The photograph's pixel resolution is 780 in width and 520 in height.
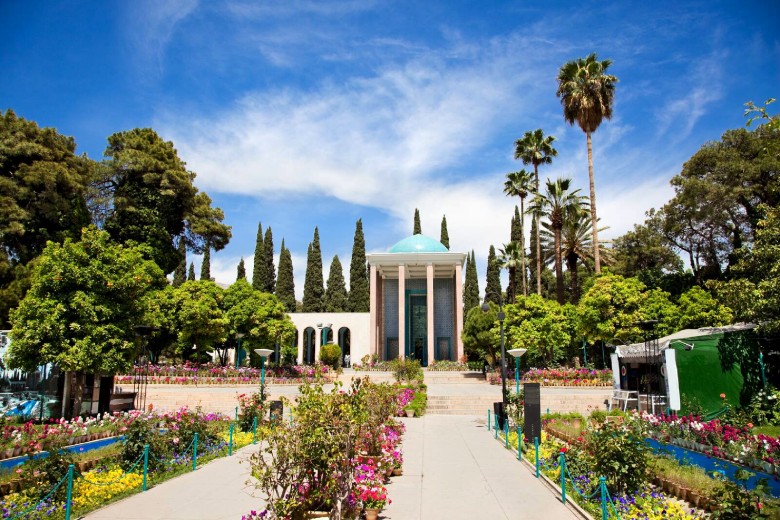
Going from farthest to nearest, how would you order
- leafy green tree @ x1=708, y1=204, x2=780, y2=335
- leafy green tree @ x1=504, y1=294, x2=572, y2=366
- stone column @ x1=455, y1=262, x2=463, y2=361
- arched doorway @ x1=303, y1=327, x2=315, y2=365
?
arched doorway @ x1=303, y1=327, x2=315, y2=365
stone column @ x1=455, y1=262, x2=463, y2=361
leafy green tree @ x1=504, y1=294, x2=572, y2=366
leafy green tree @ x1=708, y1=204, x2=780, y2=335

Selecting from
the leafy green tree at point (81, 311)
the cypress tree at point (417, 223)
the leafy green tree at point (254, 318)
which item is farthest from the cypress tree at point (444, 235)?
the leafy green tree at point (81, 311)

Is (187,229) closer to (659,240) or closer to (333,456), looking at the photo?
(659,240)

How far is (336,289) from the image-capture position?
2149 inches

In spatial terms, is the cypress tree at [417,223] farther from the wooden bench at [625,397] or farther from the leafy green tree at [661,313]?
the wooden bench at [625,397]

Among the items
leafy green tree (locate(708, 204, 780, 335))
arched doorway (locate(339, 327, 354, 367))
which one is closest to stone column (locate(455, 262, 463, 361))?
arched doorway (locate(339, 327, 354, 367))

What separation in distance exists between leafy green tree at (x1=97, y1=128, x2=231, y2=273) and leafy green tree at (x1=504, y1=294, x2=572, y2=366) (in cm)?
2247

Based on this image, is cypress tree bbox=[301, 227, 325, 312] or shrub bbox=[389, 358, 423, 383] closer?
shrub bbox=[389, 358, 423, 383]

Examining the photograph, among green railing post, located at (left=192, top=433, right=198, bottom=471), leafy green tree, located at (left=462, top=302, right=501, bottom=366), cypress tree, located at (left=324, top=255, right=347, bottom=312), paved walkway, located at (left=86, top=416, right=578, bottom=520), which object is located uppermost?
cypress tree, located at (left=324, top=255, right=347, bottom=312)

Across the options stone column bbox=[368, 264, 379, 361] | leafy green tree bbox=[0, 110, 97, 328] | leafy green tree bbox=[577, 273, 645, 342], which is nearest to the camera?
leafy green tree bbox=[577, 273, 645, 342]

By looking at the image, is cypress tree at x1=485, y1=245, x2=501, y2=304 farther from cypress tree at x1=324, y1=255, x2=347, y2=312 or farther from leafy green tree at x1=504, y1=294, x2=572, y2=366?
leafy green tree at x1=504, y1=294, x2=572, y2=366

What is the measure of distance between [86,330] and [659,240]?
100 feet

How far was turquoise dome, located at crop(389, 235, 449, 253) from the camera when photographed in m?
43.2

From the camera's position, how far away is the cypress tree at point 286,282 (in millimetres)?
52469

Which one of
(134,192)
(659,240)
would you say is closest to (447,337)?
(659,240)
